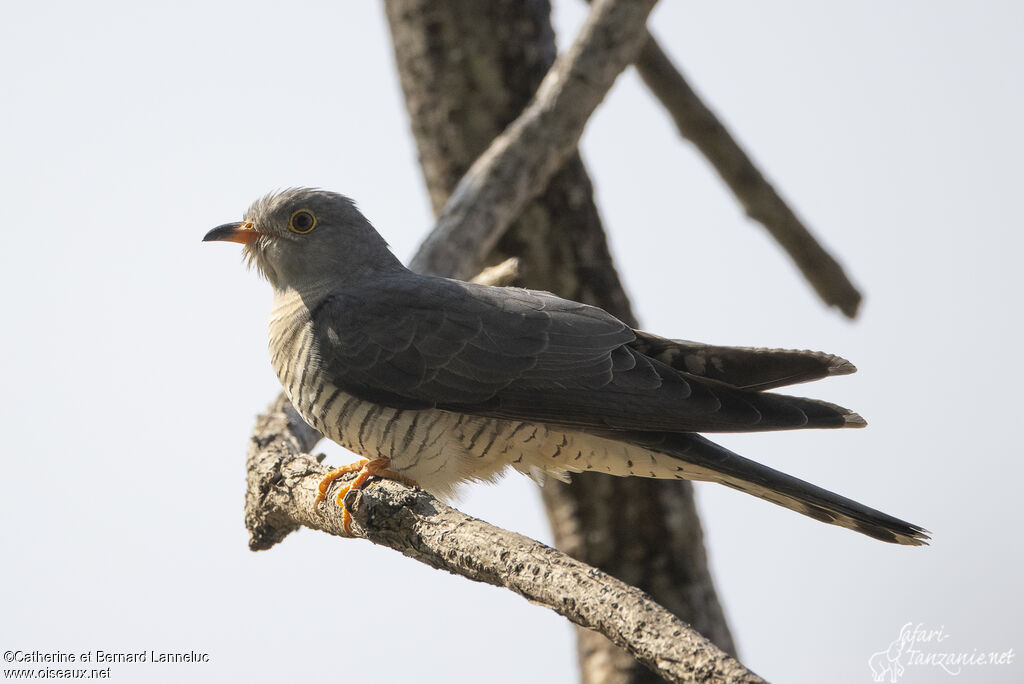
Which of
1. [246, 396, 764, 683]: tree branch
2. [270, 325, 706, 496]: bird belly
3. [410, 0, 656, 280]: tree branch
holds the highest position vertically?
[410, 0, 656, 280]: tree branch

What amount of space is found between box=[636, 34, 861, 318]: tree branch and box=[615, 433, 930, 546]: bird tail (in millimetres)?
3092

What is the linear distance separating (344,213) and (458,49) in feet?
6.35

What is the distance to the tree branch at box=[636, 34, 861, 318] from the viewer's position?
602 cm

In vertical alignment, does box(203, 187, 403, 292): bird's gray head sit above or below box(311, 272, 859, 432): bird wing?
above

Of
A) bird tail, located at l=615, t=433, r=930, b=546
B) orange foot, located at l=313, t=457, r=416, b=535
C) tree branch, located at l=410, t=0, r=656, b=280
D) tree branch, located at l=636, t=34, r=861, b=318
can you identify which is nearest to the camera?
bird tail, located at l=615, t=433, r=930, b=546

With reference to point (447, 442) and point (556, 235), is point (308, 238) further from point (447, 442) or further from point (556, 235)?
point (556, 235)

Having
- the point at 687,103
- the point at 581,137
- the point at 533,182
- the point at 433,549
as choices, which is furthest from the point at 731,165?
the point at 433,549

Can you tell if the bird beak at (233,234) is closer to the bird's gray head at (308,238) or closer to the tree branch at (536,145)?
the bird's gray head at (308,238)

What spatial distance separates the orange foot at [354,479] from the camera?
3.18 meters

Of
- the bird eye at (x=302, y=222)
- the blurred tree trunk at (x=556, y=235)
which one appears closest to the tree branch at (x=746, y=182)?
the blurred tree trunk at (x=556, y=235)

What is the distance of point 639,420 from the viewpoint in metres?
3.21

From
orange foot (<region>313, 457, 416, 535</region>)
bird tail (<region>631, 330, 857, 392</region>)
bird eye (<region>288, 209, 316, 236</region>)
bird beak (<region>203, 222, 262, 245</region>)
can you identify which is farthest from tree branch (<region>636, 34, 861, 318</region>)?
orange foot (<region>313, 457, 416, 535</region>)

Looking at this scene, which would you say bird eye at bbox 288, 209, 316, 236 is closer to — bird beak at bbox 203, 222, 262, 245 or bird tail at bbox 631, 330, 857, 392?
bird beak at bbox 203, 222, 262, 245

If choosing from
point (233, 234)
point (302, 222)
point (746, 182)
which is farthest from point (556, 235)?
point (233, 234)
